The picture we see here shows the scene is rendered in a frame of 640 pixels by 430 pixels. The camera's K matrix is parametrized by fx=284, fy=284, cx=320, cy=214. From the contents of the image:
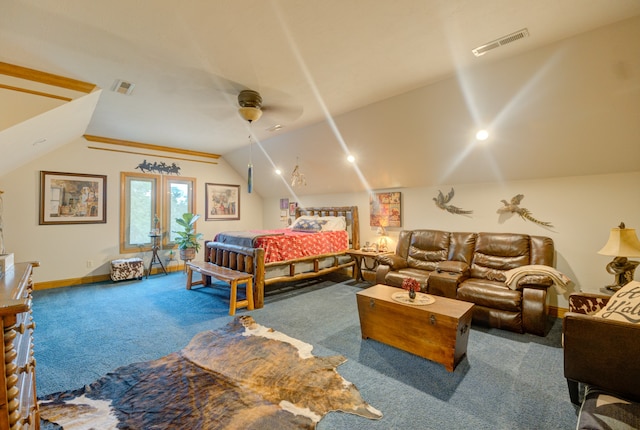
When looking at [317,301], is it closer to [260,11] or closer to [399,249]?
[399,249]

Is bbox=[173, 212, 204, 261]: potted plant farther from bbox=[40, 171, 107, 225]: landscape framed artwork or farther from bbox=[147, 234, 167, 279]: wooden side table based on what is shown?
bbox=[40, 171, 107, 225]: landscape framed artwork

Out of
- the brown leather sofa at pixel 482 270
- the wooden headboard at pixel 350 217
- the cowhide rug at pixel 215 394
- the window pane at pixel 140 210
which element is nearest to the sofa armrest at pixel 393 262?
the brown leather sofa at pixel 482 270

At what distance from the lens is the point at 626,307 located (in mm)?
1794

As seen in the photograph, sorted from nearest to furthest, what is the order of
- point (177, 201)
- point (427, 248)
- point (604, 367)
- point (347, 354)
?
point (604, 367) → point (347, 354) → point (427, 248) → point (177, 201)

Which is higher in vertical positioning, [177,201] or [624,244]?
[177,201]

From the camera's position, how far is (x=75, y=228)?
5.16 metres

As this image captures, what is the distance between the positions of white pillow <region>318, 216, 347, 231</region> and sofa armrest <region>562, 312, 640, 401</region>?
12.8 feet

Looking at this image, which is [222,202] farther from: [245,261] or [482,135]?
[482,135]

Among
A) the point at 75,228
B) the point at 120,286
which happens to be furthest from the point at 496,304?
the point at 75,228

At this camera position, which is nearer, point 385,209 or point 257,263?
point 257,263

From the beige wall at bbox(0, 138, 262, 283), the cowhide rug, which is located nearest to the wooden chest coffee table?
the cowhide rug

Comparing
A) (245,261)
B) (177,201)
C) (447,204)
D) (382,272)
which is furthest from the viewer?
(177,201)

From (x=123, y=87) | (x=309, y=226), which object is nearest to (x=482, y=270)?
(x=309, y=226)

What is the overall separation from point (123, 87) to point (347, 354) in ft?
12.4
